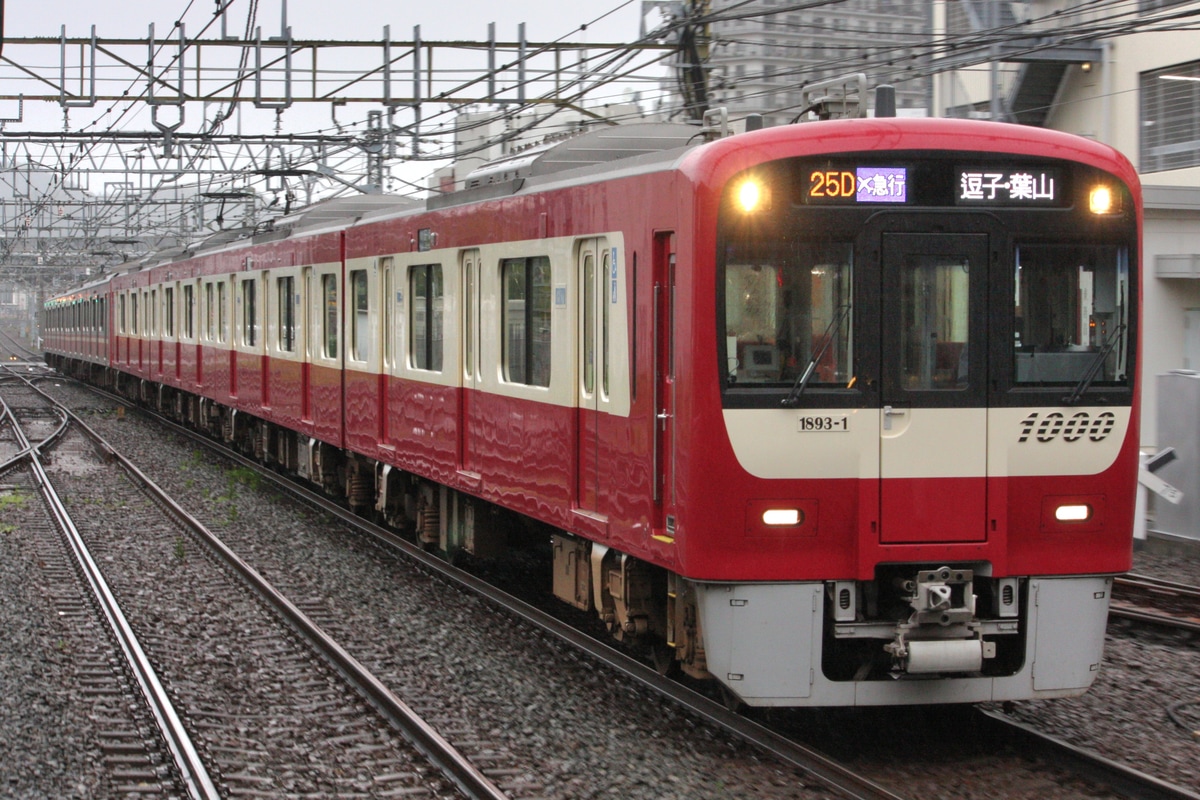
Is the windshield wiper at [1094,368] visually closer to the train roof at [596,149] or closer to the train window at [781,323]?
the train window at [781,323]

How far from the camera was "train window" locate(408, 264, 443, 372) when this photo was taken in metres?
10.5

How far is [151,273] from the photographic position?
26.5 metres

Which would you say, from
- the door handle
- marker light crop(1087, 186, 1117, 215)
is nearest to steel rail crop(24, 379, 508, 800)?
the door handle

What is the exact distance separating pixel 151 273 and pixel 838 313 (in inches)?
883

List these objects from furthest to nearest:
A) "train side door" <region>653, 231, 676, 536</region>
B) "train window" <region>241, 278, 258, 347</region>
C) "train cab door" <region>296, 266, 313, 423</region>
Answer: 1. "train window" <region>241, 278, 258, 347</region>
2. "train cab door" <region>296, 266, 313, 423</region>
3. "train side door" <region>653, 231, 676, 536</region>

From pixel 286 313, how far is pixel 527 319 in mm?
7881

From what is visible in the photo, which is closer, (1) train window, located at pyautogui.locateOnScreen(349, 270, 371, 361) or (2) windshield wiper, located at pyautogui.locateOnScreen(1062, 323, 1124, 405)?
(2) windshield wiper, located at pyautogui.locateOnScreen(1062, 323, 1124, 405)

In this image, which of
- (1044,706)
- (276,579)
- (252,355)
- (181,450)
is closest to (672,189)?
(1044,706)

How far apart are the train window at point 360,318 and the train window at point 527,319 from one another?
3.67m

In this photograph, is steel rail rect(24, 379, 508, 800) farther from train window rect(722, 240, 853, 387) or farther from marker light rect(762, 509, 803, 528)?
train window rect(722, 240, 853, 387)

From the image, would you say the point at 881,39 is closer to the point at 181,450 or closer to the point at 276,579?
the point at 181,450

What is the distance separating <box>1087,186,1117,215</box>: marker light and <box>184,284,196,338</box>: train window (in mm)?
17681

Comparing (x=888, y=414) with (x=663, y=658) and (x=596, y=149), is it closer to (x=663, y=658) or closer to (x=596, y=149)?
(x=663, y=658)

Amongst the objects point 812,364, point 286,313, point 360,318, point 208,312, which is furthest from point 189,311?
point 812,364
